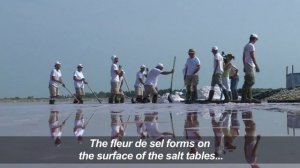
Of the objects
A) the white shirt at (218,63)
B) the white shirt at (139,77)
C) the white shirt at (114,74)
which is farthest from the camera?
the white shirt at (139,77)

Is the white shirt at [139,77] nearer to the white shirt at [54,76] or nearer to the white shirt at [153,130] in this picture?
the white shirt at [54,76]

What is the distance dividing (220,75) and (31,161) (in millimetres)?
12308

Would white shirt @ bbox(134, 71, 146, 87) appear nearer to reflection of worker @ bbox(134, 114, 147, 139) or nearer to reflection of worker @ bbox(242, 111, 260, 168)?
reflection of worker @ bbox(134, 114, 147, 139)

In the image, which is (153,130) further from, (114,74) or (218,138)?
(114,74)

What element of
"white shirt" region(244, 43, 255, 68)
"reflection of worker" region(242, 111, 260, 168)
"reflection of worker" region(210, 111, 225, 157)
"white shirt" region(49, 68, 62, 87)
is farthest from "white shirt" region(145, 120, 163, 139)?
"white shirt" region(49, 68, 62, 87)

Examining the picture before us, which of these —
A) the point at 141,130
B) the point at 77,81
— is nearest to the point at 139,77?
the point at 77,81

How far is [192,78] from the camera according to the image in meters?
17.3

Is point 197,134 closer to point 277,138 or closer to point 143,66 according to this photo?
point 277,138

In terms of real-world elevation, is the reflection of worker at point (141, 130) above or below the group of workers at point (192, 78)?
below

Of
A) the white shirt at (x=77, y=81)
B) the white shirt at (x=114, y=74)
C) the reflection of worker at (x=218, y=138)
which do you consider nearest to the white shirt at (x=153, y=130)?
the reflection of worker at (x=218, y=138)

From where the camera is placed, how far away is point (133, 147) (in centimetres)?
537

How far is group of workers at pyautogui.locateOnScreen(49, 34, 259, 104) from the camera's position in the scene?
1480 centimetres

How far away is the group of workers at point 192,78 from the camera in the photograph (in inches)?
583

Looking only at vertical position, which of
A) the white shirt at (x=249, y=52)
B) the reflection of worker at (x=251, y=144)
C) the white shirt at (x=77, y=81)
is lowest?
the reflection of worker at (x=251, y=144)
